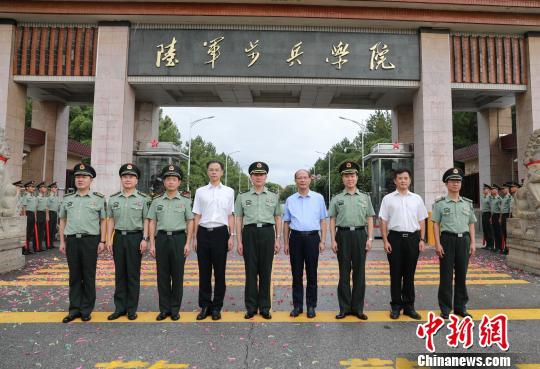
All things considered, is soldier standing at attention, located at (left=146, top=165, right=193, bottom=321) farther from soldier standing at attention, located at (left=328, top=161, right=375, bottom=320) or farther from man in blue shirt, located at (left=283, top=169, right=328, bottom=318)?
soldier standing at attention, located at (left=328, top=161, right=375, bottom=320)

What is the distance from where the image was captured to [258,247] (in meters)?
4.11

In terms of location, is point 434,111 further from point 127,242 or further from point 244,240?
point 127,242

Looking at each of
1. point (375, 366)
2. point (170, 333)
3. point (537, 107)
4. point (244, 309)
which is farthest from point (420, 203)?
point (537, 107)

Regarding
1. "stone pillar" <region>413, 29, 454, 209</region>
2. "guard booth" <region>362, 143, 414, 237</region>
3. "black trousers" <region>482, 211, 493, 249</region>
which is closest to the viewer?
"black trousers" <region>482, 211, 493, 249</region>

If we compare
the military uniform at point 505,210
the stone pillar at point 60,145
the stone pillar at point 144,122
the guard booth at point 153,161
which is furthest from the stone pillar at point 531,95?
the stone pillar at point 60,145

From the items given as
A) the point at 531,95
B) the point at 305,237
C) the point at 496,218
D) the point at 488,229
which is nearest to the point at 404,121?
the point at 531,95

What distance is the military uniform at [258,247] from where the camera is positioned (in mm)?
4082

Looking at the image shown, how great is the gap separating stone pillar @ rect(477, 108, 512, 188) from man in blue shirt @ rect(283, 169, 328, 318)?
15.3 meters

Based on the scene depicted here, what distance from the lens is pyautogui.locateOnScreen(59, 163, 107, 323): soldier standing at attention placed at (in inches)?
159

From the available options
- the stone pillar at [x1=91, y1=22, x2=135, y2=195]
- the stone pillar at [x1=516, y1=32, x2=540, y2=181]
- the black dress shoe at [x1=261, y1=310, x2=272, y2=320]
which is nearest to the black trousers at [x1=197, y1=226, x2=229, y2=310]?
the black dress shoe at [x1=261, y1=310, x2=272, y2=320]

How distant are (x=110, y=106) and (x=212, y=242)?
35.0ft

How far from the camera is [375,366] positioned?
112 inches

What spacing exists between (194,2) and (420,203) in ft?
37.8

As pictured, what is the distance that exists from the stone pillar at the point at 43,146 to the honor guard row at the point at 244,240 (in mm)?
14283
